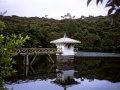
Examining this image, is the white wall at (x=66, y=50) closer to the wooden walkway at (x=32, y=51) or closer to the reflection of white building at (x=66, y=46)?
the reflection of white building at (x=66, y=46)

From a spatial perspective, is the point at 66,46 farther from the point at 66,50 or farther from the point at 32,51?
the point at 32,51

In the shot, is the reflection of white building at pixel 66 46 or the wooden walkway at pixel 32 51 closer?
the wooden walkway at pixel 32 51

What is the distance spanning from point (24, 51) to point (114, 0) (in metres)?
26.4

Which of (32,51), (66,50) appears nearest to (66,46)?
(66,50)

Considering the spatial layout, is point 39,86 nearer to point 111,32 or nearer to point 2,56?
point 2,56

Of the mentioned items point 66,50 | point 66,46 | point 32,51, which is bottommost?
point 66,50

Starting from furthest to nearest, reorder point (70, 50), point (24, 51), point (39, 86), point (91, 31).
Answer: point (91, 31), point (70, 50), point (24, 51), point (39, 86)

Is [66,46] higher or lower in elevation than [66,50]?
higher

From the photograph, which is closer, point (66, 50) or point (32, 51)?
point (32, 51)

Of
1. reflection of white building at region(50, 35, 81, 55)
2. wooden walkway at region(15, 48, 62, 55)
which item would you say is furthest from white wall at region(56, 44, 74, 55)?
wooden walkway at region(15, 48, 62, 55)

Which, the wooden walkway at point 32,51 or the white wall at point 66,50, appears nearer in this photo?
the wooden walkway at point 32,51

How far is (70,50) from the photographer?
34156 millimetres

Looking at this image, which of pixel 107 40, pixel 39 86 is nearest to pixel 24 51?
pixel 39 86

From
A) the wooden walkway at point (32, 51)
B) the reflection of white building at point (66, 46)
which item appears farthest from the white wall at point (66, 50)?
the wooden walkway at point (32, 51)
